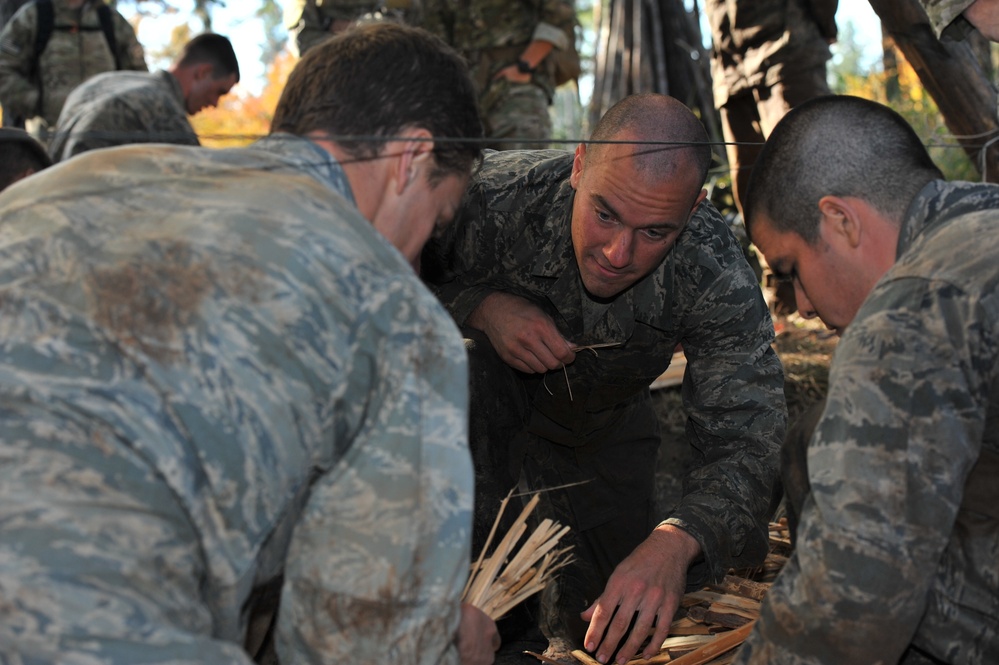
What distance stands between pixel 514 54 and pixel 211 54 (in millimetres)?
2188

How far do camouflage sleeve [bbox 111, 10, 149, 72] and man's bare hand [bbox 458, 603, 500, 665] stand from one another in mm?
6593

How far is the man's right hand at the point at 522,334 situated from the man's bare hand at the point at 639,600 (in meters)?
0.98

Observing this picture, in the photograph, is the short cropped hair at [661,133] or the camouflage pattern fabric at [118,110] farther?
the camouflage pattern fabric at [118,110]

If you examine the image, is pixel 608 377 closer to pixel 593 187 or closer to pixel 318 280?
pixel 593 187

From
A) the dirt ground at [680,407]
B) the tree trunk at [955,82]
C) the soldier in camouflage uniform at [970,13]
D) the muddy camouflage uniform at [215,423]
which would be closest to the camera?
the muddy camouflage uniform at [215,423]

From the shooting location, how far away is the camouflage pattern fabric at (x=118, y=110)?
5902 millimetres

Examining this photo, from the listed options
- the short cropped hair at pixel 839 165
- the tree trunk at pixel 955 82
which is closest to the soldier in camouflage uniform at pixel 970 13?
the tree trunk at pixel 955 82

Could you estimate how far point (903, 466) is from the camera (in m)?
2.02

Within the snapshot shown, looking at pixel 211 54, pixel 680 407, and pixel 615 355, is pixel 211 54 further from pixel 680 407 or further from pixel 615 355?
pixel 615 355

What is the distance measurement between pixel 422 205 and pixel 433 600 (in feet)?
2.78

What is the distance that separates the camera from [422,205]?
2271mm

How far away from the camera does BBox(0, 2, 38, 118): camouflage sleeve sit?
7285 millimetres

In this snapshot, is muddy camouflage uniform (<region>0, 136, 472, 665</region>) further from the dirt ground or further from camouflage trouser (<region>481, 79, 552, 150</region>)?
camouflage trouser (<region>481, 79, 552, 150</region>)

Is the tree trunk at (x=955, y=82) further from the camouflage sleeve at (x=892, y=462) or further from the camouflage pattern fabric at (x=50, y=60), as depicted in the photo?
the camouflage pattern fabric at (x=50, y=60)
